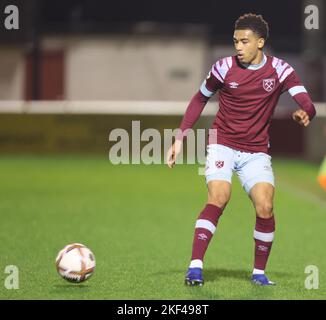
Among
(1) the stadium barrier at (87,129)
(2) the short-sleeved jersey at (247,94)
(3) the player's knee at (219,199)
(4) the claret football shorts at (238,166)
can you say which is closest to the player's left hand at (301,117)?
(2) the short-sleeved jersey at (247,94)

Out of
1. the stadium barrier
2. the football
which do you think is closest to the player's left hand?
the football

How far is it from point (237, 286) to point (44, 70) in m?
22.6

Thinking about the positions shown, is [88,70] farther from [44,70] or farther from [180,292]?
[180,292]

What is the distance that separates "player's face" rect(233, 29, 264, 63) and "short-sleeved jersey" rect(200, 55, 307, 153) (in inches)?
6.0

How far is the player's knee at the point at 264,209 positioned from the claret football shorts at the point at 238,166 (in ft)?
0.51

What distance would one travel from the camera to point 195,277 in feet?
25.7

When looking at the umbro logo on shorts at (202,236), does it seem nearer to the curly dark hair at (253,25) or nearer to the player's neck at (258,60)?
the player's neck at (258,60)

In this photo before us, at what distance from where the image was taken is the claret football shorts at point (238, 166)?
794cm

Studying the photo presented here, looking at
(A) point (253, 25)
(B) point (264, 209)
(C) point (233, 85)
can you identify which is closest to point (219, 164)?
(B) point (264, 209)

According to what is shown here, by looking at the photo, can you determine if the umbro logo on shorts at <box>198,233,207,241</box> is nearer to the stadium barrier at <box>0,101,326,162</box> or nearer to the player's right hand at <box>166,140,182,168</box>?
the player's right hand at <box>166,140,182,168</box>

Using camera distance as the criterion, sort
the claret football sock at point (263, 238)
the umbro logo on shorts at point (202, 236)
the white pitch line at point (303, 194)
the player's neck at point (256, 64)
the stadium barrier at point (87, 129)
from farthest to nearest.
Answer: the stadium barrier at point (87, 129)
the white pitch line at point (303, 194)
the claret football sock at point (263, 238)
the player's neck at point (256, 64)
the umbro logo on shorts at point (202, 236)

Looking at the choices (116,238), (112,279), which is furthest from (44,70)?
(112,279)

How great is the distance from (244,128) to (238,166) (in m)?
0.31

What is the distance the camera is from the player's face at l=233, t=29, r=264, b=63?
25.4ft
